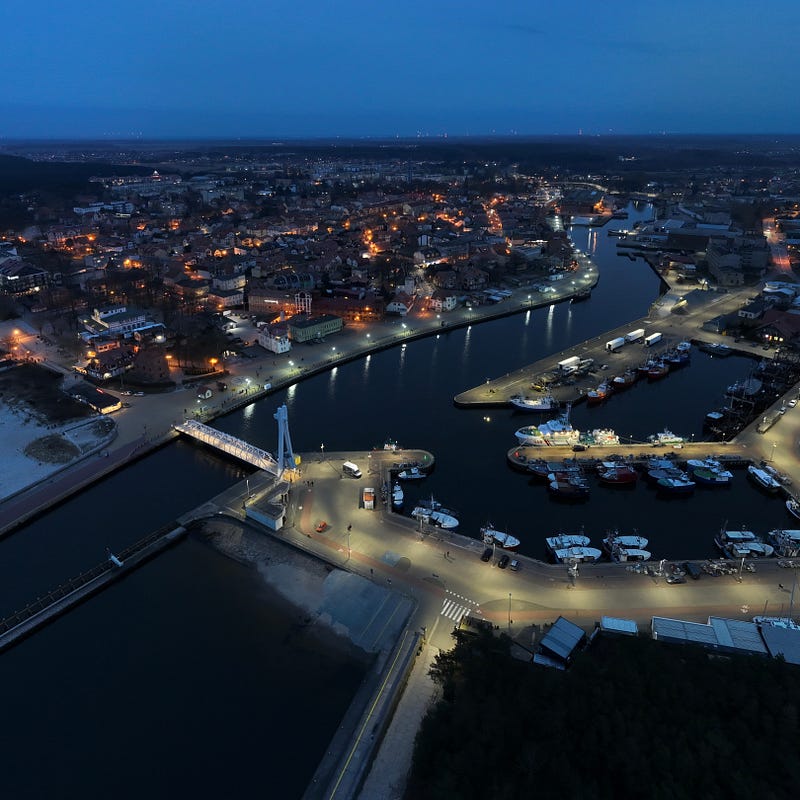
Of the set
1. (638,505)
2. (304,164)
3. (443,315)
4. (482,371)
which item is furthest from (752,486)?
(304,164)

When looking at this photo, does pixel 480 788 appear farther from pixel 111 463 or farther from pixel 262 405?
pixel 262 405

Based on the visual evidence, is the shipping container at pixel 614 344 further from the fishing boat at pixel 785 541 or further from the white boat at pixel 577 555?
the white boat at pixel 577 555

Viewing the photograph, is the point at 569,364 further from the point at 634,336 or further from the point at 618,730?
the point at 618,730

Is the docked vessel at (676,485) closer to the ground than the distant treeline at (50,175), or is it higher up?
closer to the ground

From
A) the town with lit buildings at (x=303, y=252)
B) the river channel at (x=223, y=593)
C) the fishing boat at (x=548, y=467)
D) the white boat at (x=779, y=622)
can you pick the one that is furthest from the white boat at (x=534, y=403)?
the town with lit buildings at (x=303, y=252)

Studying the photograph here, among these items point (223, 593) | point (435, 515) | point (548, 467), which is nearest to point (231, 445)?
point (223, 593)
